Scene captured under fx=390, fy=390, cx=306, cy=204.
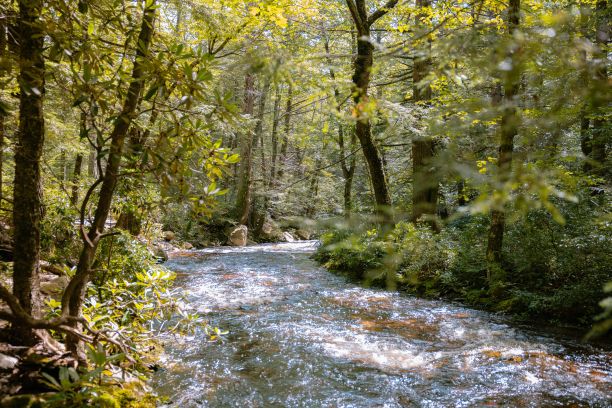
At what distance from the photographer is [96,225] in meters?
3.19

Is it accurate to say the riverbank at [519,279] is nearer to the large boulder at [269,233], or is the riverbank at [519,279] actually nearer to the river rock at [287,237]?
the large boulder at [269,233]

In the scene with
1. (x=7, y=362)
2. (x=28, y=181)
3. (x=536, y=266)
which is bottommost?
(x=7, y=362)

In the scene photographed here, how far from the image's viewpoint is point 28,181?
9.51 feet

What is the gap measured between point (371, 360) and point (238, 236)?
49.6ft

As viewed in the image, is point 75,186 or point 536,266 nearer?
point 536,266

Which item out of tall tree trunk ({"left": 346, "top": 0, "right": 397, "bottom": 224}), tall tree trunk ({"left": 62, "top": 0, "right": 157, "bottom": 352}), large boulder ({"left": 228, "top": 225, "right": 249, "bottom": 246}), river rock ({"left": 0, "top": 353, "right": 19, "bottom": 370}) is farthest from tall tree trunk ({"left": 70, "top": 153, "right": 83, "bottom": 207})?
large boulder ({"left": 228, "top": 225, "right": 249, "bottom": 246})

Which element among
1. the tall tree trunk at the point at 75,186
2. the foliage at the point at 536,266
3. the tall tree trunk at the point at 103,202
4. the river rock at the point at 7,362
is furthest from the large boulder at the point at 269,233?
the river rock at the point at 7,362

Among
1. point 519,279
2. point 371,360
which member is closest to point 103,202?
point 371,360

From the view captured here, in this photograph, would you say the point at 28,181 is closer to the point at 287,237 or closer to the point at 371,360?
the point at 371,360

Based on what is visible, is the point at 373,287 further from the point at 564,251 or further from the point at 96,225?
the point at 96,225

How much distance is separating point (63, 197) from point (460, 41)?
25.0 feet

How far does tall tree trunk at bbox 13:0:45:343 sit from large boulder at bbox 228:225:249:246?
16440 millimetres

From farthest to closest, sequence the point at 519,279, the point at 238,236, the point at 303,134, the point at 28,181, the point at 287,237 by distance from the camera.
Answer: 1. the point at 287,237
2. the point at 238,236
3. the point at 519,279
4. the point at 303,134
5. the point at 28,181

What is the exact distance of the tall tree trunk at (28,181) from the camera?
2830 millimetres
